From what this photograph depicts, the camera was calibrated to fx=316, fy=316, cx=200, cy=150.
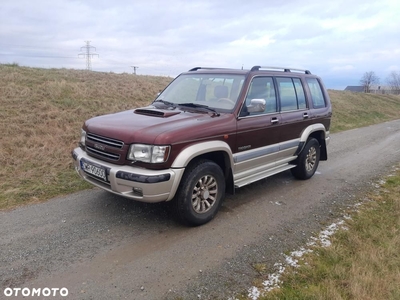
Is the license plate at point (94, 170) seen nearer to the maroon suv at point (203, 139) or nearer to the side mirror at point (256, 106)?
the maroon suv at point (203, 139)

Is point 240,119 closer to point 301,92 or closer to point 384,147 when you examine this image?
point 301,92

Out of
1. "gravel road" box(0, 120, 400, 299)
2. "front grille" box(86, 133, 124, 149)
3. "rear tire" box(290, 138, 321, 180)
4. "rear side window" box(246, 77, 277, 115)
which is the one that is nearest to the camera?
"gravel road" box(0, 120, 400, 299)

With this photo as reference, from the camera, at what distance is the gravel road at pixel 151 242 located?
115 inches

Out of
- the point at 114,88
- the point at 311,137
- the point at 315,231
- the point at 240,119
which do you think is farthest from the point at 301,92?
the point at 114,88

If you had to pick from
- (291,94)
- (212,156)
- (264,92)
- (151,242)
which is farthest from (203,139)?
(291,94)

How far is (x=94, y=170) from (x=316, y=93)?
456 centimetres

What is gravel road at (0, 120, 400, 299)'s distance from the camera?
9.62 feet

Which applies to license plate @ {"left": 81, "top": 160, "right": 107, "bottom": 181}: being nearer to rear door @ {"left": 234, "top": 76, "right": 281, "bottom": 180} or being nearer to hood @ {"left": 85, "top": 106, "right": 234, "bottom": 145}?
hood @ {"left": 85, "top": 106, "right": 234, "bottom": 145}

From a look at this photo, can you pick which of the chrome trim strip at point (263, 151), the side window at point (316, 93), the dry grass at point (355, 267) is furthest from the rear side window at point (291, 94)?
the dry grass at point (355, 267)

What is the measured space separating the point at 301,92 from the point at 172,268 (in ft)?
13.4

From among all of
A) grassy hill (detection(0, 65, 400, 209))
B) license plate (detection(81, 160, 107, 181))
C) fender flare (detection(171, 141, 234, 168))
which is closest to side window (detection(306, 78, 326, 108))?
fender flare (detection(171, 141, 234, 168))

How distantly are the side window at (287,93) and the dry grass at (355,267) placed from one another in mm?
2083

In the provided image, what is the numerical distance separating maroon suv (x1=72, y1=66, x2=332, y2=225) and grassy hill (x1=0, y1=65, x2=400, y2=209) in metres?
1.43

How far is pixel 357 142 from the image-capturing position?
34.0 ft
